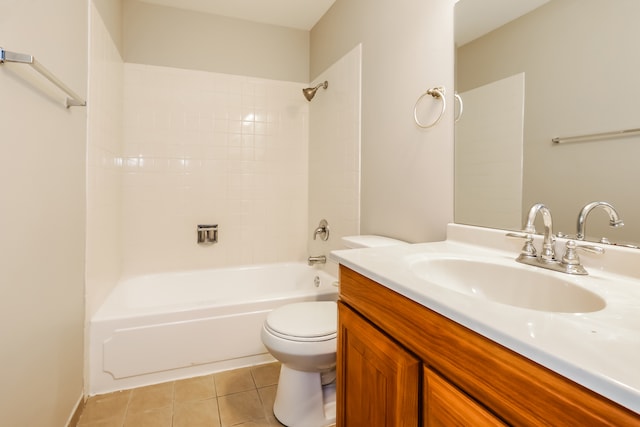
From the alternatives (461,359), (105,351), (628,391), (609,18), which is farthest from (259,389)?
(609,18)

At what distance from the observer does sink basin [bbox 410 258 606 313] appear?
762 mm

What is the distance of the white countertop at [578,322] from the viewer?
1.29 feet

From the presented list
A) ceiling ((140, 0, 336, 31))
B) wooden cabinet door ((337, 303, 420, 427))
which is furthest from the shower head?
wooden cabinet door ((337, 303, 420, 427))

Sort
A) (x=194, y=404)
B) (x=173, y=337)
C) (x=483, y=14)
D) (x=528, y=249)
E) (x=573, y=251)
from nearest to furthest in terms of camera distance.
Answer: (x=573, y=251) → (x=528, y=249) → (x=483, y=14) → (x=194, y=404) → (x=173, y=337)

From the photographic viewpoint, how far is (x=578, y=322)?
20.6 inches

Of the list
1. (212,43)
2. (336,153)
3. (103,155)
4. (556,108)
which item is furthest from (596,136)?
(212,43)

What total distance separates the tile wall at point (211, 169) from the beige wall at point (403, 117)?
892 mm

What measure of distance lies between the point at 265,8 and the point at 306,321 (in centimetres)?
224

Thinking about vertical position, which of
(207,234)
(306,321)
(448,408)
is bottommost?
(306,321)

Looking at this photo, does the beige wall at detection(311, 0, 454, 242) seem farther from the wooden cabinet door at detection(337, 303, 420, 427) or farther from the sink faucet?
the wooden cabinet door at detection(337, 303, 420, 427)

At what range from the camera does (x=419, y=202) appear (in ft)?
5.10

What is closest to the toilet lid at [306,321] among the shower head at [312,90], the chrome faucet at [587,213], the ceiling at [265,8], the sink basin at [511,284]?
the sink basin at [511,284]

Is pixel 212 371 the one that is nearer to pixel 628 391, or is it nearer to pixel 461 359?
pixel 461 359

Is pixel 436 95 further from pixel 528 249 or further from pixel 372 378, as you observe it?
pixel 372 378
